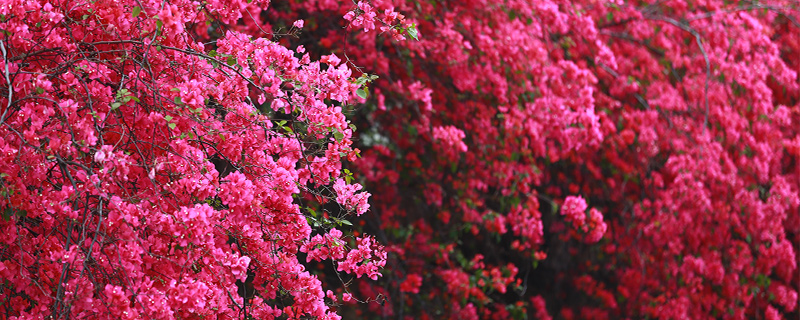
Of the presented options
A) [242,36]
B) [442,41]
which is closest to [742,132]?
[442,41]

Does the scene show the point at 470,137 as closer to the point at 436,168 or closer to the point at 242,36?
the point at 436,168

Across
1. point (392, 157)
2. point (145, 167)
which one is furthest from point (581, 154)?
point (145, 167)

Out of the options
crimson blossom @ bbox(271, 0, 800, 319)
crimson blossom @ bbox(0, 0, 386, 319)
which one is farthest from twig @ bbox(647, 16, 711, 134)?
crimson blossom @ bbox(0, 0, 386, 319)

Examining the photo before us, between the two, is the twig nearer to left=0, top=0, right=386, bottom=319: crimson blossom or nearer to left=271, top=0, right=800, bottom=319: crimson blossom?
left=271, top=0, right=800, bottom=319: crimson blossom

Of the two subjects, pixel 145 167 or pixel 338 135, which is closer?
pixel 145 167

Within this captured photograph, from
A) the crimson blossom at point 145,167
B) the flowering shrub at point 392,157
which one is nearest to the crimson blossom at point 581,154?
the flowering shrub at point 392,157

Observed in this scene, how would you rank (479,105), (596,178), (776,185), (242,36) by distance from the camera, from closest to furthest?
(242,36) < (479,105) < (776,185) < (596,178)

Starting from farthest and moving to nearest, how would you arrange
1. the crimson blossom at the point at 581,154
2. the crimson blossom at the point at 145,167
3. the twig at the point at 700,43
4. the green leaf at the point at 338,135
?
the twig at the point at 700,43, the crimson blossom at the point at 581,154, the green leaf at the point at 338,135, the crimson blossom at the point at 145,167

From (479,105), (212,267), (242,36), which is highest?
(242,36)

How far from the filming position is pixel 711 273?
5957mm

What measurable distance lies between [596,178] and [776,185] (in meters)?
1.37

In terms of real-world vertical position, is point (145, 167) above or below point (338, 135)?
above

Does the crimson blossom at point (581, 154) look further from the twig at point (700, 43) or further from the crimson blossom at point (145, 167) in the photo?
the crimson blossom at point (145, 167)

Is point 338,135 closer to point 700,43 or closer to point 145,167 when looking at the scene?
point 145,167
